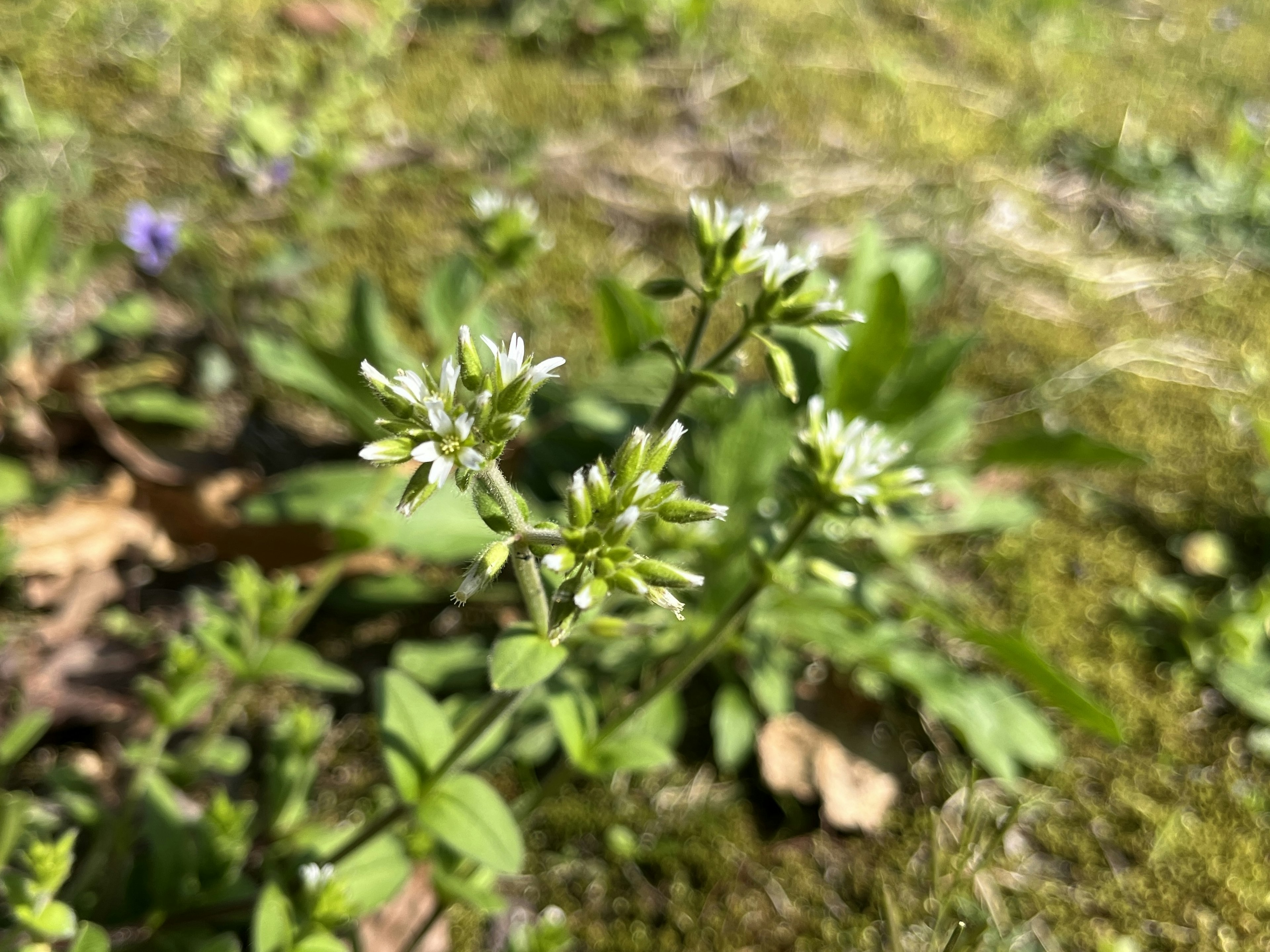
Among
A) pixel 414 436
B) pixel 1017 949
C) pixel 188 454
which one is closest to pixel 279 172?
pixel 188 454

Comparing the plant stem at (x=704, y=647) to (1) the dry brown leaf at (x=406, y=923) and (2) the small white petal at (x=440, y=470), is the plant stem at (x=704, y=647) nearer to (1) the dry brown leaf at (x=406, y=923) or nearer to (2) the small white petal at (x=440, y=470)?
(1) the dry brown leaf at (x=406, y=923)

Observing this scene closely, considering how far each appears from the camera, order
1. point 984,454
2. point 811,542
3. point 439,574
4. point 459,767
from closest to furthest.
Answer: point 459,767, point 811,542, point 439,574, point 984,454

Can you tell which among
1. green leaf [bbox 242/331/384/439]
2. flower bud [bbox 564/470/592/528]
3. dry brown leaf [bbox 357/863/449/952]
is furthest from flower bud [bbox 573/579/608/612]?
green leaf [bbox 242/331/384/439]

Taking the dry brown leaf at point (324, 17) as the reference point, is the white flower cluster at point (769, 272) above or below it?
above

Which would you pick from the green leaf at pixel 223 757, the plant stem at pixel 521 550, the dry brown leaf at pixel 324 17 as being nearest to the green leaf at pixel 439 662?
the green leaf at pixel 223 757

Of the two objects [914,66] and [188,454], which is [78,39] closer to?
[188,454]

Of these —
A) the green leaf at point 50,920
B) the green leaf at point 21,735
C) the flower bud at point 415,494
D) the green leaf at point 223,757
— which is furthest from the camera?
the green leaf at point 223,757

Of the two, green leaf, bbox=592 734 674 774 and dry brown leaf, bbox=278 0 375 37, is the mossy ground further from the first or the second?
green leaf, bbox=592 734 674 774
